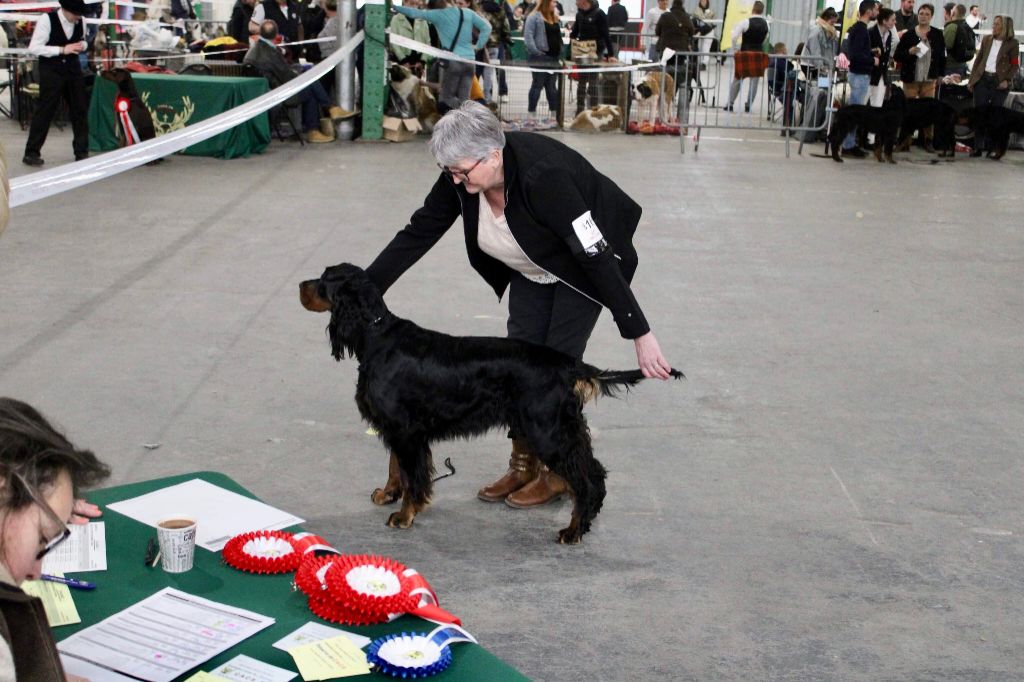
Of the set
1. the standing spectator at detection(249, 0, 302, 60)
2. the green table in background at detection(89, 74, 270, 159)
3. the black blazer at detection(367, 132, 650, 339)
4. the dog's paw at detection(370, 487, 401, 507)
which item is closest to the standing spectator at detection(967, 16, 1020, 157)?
the standing spectator at detection(249, 0, 302, 60)

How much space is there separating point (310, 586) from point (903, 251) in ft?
22.1

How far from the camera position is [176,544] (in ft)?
7.30

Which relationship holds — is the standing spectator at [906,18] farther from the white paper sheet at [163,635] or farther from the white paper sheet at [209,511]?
the white paper sheet at [163,635]

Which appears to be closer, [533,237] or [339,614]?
[339,614]

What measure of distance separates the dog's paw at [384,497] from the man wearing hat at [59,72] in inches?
289

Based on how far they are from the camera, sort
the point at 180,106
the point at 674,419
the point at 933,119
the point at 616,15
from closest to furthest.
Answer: the point at 674,419
the point at 180,106
the point at 933,119
the point at 616,15

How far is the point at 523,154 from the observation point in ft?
11.0

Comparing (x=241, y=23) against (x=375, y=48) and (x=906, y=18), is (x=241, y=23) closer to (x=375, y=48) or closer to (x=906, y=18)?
(x=375, y=48)

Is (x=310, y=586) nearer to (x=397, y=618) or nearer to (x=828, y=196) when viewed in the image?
(x=397, y=618)

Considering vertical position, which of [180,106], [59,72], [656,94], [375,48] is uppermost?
[375,48]

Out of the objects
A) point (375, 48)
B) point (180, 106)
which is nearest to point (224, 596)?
point (180, 106)

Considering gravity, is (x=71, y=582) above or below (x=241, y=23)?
A: below

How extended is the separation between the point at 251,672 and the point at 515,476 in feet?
6.84

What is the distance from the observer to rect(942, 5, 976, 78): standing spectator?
48.0ft
